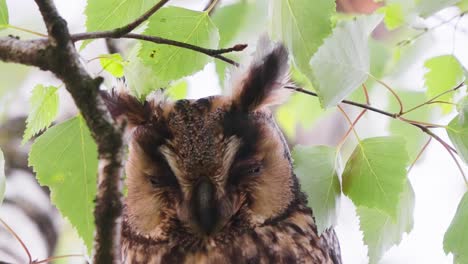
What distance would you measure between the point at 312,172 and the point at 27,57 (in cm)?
64

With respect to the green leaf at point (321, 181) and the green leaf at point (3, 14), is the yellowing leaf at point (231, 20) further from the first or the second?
the green leaf at point (3, 14)

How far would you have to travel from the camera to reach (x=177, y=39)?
1.31 m

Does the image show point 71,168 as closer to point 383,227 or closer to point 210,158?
point 210,158

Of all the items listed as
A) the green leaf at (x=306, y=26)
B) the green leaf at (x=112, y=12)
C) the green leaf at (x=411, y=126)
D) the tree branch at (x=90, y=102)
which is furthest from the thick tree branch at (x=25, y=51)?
the green leaf at (x=411, y=126)

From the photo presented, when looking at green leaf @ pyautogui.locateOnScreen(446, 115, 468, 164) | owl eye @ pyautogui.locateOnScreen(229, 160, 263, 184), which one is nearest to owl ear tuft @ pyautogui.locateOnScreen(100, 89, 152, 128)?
owl eye @ pyautogui.locateOnScreen(229, 160, 263, 184)

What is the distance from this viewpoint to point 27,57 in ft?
3.38

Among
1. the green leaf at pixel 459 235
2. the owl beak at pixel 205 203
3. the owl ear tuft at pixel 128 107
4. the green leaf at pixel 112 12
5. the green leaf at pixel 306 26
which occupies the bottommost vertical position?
the green leaf at pixel 459 235

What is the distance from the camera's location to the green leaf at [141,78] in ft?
4.30

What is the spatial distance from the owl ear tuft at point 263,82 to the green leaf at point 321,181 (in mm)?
290

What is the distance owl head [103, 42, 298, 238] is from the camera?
63.7 inches

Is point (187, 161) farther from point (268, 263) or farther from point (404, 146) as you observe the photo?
point (404, 146)

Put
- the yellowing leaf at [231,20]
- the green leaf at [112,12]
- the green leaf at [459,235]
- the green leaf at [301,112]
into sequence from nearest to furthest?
the green leaf at [112,12], the green leaf at [459,235], the yellowing leaf at [231,20], the green leaf at [301,112]

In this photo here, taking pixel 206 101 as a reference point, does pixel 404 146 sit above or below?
below

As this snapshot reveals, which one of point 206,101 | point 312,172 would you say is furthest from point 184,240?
point 312,172
